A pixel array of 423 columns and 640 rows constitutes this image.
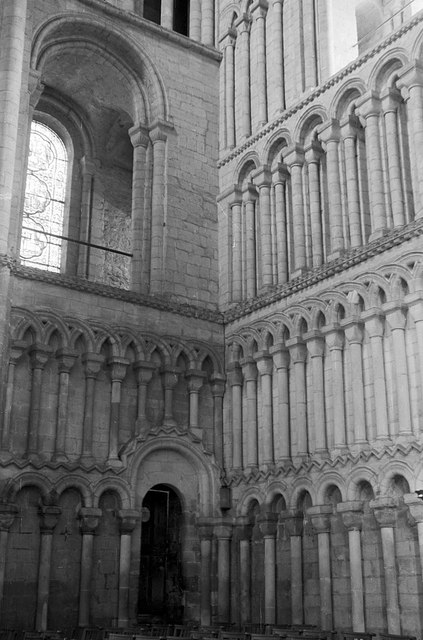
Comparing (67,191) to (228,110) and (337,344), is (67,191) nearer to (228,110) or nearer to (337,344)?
(228,110)

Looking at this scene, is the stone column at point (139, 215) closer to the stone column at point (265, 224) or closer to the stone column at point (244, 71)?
the stone column at point (244, 71)

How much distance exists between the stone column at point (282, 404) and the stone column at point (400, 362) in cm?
281

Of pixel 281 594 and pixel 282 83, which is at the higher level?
pixel 282 83

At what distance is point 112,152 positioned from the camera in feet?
77.9

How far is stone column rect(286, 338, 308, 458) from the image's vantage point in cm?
1581

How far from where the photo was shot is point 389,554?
13.3 meters

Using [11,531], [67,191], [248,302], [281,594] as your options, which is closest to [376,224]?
[248,302]

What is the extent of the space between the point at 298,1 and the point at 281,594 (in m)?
12.5

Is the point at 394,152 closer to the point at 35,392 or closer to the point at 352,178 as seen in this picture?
the point at 352,178

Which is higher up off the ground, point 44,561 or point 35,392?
point 35,392

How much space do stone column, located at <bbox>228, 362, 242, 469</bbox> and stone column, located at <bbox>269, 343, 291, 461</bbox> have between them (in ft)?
3.40

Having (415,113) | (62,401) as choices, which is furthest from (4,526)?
(415,113)

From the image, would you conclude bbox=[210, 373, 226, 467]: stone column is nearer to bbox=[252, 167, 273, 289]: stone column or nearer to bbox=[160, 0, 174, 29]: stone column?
bbox=[252, 167, 273, 289]: stone column

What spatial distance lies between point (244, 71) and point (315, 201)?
5.09 m
